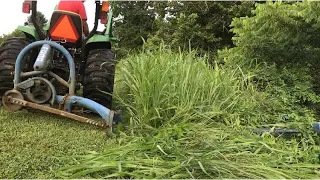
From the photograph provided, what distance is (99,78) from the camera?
388cm

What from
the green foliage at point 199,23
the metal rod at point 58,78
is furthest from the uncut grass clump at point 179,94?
the green foliage at point 199,23

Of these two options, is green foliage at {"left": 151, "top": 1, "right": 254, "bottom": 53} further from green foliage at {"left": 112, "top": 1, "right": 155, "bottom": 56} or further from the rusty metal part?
green foliage at {"left": 112, "top": 1, "right": 155, "bottom": 56}

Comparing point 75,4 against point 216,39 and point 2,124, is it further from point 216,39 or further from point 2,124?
point 216,39

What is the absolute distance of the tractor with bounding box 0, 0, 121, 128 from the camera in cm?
345

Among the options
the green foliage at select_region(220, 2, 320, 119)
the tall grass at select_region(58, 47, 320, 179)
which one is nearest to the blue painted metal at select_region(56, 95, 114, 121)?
the tall grass at select_region(58, 47, 320, 179)

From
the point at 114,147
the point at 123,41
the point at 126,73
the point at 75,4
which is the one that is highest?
the point at 75,4

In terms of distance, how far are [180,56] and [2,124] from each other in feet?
6.18

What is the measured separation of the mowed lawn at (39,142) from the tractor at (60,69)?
0.12m

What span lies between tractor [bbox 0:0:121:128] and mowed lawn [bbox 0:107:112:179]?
125mm

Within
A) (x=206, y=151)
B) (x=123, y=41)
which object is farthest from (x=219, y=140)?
(x=123, y=41)

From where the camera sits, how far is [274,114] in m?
3.89

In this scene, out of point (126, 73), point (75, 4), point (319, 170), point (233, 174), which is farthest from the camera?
point (75, 4)

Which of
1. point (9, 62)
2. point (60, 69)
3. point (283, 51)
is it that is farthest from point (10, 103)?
point (283, 51)

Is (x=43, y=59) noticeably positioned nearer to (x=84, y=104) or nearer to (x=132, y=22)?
(x=84, y=104)
